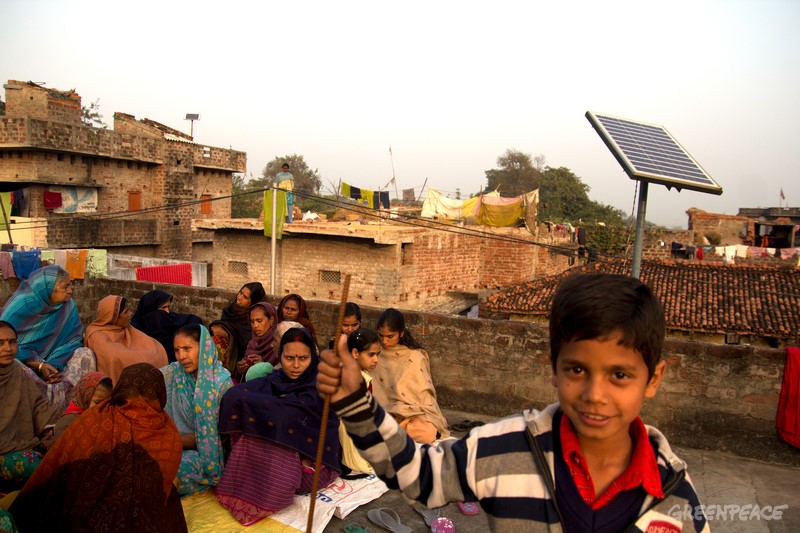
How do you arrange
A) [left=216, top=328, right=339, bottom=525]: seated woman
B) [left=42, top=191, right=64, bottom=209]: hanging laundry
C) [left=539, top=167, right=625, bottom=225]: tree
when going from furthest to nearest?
[left=539, top=167, right=625, bottom=225]: tree
[left=42, top=191, right=64, bottom=209]: hanging laundry
[left=216, top=328, right=339, bottom=525]: seated woman

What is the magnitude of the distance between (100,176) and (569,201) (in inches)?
1413

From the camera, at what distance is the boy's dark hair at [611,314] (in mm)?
1406

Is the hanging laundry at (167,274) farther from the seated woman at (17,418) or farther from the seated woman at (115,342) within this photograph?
the seated woman at (17,418)

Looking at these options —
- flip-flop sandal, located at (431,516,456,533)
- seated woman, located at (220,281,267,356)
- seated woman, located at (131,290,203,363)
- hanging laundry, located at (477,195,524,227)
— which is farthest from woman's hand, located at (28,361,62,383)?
hanging laundry, located at (477,195,524,227)

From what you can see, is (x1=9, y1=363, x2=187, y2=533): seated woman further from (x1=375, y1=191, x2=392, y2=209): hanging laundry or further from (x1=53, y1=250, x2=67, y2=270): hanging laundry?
(x1=375, y1=191, x2=392, y2=209): hanging laundry

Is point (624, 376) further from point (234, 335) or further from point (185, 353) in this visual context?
point (234, 335)

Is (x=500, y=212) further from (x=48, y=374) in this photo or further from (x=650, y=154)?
(x=48, y=374)

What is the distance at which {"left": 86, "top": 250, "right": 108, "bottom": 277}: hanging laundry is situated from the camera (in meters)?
9.80

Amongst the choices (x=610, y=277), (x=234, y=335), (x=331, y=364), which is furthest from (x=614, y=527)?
(x=234, y=335)

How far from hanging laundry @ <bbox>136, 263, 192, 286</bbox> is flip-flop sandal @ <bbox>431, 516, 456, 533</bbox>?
9757 mm

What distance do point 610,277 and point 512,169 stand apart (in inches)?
2255

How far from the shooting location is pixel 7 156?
2141cm

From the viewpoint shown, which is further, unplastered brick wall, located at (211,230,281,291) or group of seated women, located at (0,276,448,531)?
unplastered brick wall, located at (211,230,281,291)

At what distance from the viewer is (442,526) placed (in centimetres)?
372
